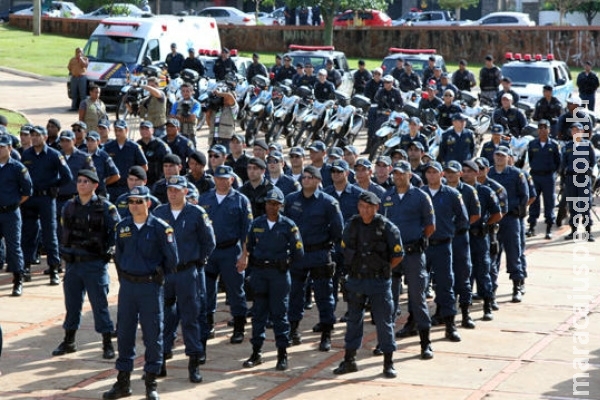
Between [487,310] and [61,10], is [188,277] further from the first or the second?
[61,10]

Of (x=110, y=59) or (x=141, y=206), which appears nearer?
(x=141, y=206)

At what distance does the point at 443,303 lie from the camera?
13828 mm

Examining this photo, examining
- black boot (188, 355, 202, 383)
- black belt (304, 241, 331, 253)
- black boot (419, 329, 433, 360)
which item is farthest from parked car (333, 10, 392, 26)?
black boot (188, 355, 202, 383)

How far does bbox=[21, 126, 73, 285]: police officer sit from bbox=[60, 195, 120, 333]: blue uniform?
10.8 feet

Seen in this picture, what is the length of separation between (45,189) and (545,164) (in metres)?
8.14

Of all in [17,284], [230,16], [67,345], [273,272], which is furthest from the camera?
[230,16]

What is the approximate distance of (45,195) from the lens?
53.6 feet

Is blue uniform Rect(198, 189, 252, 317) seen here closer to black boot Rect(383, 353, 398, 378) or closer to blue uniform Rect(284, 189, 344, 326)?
blue uniform Rect(284, 189, 344, 326)

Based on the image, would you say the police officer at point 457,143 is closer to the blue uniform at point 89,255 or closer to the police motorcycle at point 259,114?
the police motorcycle at point 259,114

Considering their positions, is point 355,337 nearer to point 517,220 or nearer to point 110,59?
point 517,220

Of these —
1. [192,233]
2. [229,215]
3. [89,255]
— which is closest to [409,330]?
[229,215]

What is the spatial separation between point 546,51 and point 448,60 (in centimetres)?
405

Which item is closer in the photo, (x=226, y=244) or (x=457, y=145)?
(x=226, y=244)

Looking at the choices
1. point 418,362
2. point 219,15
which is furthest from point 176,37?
point 219,15
